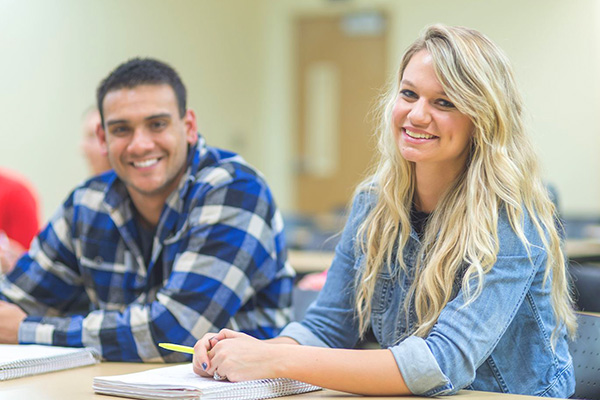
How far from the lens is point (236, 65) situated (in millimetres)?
7789

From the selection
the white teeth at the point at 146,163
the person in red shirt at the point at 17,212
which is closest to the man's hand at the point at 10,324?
the white teeth at the point at 146,163

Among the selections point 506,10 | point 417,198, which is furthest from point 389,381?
point 506,10

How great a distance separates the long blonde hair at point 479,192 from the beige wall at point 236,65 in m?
2.55

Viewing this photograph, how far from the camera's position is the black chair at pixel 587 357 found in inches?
68.5

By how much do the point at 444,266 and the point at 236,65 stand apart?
640cm

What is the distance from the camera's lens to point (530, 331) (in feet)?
5.34

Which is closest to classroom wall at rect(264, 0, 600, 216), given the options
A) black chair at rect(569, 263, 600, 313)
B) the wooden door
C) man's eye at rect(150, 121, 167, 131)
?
the wooden door

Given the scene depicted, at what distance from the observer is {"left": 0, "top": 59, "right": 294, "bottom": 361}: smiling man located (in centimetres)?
197

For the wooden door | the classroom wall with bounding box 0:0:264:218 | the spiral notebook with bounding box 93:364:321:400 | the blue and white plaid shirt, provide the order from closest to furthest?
the spiral notebook with bounding box 93:364:321:400
the blue and white plaid shirt
the classroom wall with bounding box 0:0:264:218
the wooden door

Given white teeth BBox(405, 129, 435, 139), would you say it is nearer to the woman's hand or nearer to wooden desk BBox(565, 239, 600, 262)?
the woman's hand

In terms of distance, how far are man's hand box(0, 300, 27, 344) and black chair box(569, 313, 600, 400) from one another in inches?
53.0

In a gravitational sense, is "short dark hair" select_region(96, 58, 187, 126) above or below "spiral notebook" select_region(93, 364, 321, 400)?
above

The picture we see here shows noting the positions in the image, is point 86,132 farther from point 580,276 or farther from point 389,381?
point 389,381

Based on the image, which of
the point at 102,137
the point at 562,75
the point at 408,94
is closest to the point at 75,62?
the point at 102,137
